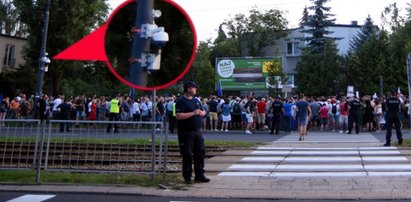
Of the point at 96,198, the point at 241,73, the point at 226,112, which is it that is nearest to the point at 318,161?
the point at 96,198

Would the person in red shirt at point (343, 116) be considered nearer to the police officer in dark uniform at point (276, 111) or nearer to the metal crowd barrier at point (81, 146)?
the police officer in dark uniform at point (276, 111)

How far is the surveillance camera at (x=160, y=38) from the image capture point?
5.43m

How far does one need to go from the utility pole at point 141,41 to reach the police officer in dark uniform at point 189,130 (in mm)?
3539

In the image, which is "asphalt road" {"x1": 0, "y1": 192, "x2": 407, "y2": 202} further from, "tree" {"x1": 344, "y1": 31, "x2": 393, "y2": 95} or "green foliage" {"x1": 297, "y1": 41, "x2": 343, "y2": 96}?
"green foliage" {"x1": 297, "y1": 41, "x2": 343, "y2": 96}

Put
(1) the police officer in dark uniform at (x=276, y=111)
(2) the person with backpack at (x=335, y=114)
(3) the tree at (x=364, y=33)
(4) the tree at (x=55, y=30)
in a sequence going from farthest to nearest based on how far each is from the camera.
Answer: (3) the tree at (x=364, y=33), (4) the tree at (x=55, y=30), (2) the person with backpack at (x=335, y=114), (1) the police officer in dark uniform at (x=276, y=111)

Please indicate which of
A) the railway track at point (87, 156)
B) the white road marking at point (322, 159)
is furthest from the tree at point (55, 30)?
the white road marking at point (322, 159)

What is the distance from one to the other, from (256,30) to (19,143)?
5394 cm

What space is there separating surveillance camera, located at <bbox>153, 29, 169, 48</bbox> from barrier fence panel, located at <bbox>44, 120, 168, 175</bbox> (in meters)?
4.45

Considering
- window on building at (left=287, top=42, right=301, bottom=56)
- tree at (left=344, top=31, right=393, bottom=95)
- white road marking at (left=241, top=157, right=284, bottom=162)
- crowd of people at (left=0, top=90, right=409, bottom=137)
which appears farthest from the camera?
window on building at (left=287, top=42, right=301, bottom=56)

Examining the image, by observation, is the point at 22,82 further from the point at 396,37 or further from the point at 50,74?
the point at 396,37

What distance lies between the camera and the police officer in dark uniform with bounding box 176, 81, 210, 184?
9.23 metres

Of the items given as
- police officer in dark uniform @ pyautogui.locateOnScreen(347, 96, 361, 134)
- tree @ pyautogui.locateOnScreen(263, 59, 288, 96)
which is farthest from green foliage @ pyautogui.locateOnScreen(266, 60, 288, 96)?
police officer in dark uniform @ pyautogui.locateOnScreen(347, 96, 361, 134)

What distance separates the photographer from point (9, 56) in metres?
53.2

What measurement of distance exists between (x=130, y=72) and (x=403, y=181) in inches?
238
